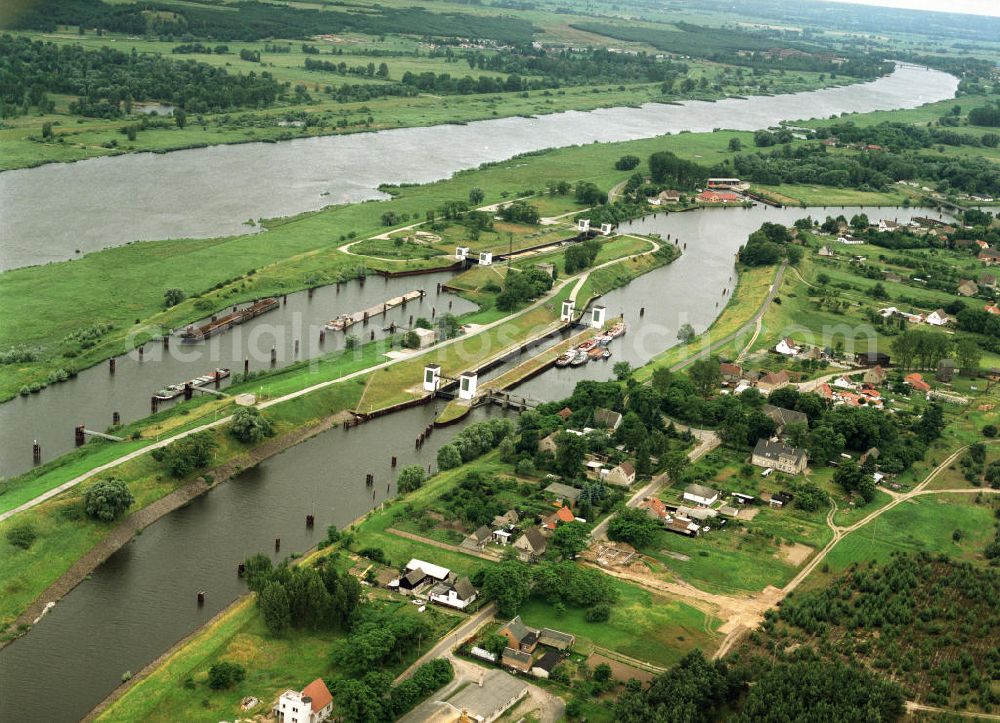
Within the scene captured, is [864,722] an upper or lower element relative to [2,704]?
upper

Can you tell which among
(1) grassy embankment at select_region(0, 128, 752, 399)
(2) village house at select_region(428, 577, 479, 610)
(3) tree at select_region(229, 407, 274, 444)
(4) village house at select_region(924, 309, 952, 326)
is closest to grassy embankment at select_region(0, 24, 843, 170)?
(1) grassy embankment at select_region(0, 128, 752, 399)

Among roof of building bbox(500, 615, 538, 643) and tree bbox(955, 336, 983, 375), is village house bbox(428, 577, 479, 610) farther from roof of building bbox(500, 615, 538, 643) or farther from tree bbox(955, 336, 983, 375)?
tree bbox(955, 336, 983, 375)

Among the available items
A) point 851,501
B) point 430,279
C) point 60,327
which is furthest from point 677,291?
point 60,327

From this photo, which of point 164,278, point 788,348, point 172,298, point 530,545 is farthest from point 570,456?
point 164,278

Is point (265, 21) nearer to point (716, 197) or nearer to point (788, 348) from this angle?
point (716, 197)

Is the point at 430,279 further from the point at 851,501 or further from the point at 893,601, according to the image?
the point at 893,601

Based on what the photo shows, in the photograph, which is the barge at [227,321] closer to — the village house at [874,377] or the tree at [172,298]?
the tree at [172,298]
